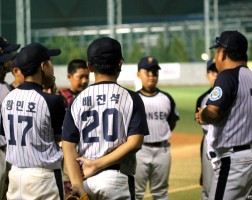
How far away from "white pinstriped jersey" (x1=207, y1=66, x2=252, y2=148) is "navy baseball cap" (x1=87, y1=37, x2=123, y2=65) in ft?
3.59

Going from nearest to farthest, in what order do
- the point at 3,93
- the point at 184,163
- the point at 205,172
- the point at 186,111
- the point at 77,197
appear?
the point at 77,197
the point at 3,93
the point at 205,172
the point at 184,163
the point at 186,111

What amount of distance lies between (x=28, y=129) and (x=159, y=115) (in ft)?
11.6

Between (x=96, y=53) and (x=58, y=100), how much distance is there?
0.88 m

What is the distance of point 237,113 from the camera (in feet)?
16.3

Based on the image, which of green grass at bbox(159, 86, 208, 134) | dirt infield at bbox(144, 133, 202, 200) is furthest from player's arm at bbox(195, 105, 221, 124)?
green grass at bbox(159, 86, 208, 134)

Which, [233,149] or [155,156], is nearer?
[233,149]

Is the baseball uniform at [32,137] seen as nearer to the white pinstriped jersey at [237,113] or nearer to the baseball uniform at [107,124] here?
the baseball uniform at [107,124]

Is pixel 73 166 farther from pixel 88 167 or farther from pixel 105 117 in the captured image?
pixel 105 117

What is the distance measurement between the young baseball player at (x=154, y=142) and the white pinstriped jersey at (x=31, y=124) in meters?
3.12

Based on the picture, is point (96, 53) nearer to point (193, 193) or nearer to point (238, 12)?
point (193, 193)

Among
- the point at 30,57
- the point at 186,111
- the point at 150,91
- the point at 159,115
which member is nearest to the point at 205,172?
the point at 159,115

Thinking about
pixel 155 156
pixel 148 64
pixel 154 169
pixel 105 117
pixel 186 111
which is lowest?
pixel 186 111

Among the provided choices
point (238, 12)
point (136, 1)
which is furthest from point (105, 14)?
point (238, 12)

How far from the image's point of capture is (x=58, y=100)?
16.0ft
